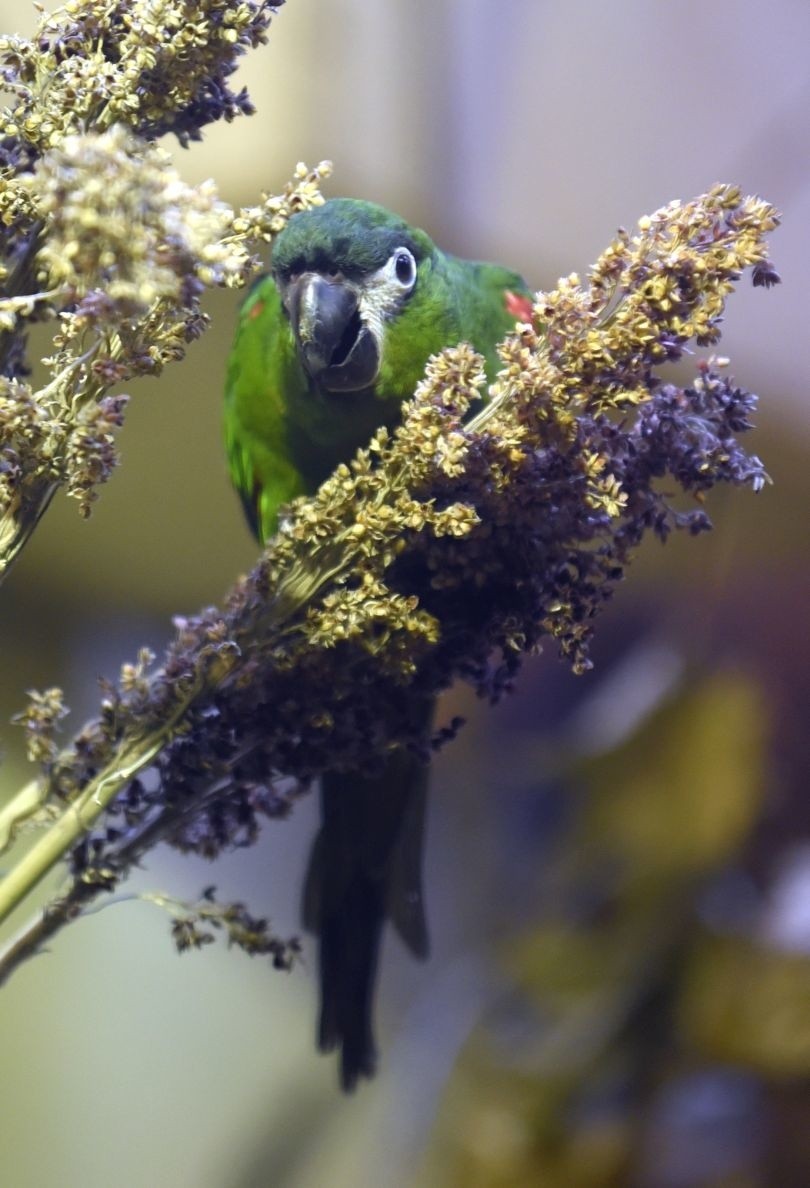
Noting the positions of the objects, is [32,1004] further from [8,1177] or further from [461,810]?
[461,810]

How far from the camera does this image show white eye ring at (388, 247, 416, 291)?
0.69m

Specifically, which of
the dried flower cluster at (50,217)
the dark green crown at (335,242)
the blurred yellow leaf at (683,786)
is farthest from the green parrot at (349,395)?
the blurred yellow leaf at (683,786)

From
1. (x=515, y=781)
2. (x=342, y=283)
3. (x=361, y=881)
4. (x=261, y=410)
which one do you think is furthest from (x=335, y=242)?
(x=515, y=781)

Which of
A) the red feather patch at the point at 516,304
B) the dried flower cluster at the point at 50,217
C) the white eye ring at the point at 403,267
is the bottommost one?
the dried flower cluster at the point at 50,217

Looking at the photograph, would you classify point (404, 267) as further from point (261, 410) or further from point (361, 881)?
point (361, 881)

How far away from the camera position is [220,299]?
38.2 inches

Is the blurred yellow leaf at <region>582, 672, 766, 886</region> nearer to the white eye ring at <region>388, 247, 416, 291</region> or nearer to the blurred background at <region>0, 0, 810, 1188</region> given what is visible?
the blurred background at <region>0, 0, 810, 1188</region>

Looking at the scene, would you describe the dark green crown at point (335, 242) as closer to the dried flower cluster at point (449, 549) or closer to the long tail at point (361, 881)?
the dried flower cluster at point (449, 549)

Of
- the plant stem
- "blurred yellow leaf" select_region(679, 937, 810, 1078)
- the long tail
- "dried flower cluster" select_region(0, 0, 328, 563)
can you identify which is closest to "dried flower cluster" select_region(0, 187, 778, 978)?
the plant stem

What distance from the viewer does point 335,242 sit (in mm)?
644

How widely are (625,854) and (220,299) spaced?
95 centimetres

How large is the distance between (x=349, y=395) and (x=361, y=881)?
397mm

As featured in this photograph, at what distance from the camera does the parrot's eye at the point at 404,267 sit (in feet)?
2.27

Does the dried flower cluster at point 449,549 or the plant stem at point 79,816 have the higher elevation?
the dried flower cluster at point 449,549
